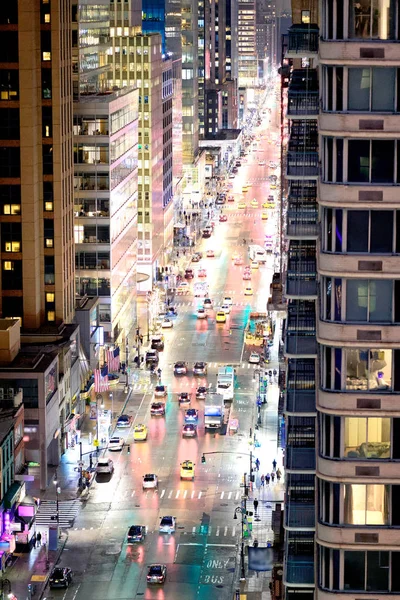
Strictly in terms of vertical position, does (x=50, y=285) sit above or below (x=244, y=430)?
above

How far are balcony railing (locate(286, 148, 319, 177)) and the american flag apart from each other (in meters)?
113

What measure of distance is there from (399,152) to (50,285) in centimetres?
11515

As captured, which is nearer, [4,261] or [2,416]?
[2,416]

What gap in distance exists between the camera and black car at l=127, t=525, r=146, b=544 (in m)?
144

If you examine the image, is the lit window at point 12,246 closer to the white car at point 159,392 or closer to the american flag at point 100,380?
the american flag at point 100,380

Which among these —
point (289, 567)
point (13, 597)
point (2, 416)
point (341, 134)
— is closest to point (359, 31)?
point (341, 134)

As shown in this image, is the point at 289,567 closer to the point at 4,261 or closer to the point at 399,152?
the point at 399,152

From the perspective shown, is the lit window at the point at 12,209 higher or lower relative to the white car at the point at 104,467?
higher

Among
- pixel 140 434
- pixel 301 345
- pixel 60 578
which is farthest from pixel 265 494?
pixel 301 345

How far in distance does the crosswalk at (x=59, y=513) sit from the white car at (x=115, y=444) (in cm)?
1871

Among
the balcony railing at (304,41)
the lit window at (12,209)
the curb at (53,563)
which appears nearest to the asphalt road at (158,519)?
the curb at (53,563)

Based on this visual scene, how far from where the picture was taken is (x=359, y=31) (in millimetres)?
68250

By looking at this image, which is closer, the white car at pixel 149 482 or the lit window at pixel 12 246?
the white car at pixel 149 482

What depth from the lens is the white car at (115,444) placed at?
174750mm
